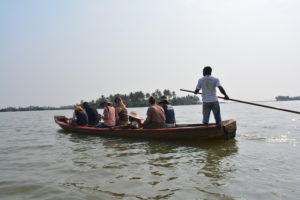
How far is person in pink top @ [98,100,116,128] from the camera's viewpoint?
12.2 m

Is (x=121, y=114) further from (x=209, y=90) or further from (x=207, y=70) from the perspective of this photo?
(x=207, y=70)

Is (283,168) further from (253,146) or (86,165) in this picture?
(86,165)

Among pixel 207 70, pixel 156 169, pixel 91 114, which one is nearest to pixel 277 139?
pixel 207 70

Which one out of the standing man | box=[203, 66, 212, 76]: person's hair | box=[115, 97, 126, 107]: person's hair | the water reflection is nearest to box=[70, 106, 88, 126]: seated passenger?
box=[115, 97, 126, 107]: person's hair

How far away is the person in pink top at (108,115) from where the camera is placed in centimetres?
1220

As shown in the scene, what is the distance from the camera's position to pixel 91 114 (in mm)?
14156

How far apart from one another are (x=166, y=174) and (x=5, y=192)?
2.96 meters

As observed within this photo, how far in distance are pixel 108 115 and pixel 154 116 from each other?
9.74ft

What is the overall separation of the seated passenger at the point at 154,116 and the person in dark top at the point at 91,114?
4.46 metres

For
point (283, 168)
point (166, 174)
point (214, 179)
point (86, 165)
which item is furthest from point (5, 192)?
point (283, 168)

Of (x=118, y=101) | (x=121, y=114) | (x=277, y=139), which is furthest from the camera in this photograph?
(x=121, y=114)

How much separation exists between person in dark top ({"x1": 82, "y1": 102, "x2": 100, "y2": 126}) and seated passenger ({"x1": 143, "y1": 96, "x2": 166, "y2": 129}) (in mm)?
4463

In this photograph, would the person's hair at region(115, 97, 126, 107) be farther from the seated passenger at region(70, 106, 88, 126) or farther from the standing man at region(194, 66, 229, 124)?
the standing man at region(194, 66, 229, 124)

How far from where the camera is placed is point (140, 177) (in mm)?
5332
